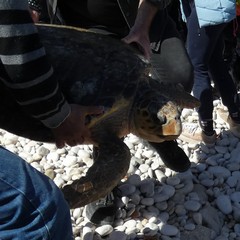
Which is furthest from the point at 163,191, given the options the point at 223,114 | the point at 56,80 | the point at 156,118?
the point at 56,80

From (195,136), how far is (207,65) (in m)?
A: 0.48

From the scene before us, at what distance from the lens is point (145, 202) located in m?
2.57

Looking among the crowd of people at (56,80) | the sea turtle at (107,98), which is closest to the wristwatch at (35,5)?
the crowd of people at (56,80)

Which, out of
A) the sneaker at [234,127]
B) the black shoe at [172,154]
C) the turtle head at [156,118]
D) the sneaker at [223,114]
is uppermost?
the turtle head at [156,118]

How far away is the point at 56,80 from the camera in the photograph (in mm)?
1442

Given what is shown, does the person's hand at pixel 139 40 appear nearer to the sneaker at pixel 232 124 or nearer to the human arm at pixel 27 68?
the human arm at pixel 27 68

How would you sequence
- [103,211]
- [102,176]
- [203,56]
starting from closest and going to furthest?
[102,176] < [103,211] < [203,56]

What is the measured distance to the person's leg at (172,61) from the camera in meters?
2.42

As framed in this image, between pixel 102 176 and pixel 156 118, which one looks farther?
pixel 156 118

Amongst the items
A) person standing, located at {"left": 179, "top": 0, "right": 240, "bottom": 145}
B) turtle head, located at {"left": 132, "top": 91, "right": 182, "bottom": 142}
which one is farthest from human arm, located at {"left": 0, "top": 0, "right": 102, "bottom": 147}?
person standing, located at {"left": 179, "top": 0, "right": 240, "bottom": 145}

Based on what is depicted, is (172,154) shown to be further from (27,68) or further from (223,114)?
(223,114)

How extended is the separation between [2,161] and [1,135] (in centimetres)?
202

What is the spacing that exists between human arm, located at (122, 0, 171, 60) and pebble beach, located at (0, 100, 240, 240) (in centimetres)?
83

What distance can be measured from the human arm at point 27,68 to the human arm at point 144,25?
25.7 inches
